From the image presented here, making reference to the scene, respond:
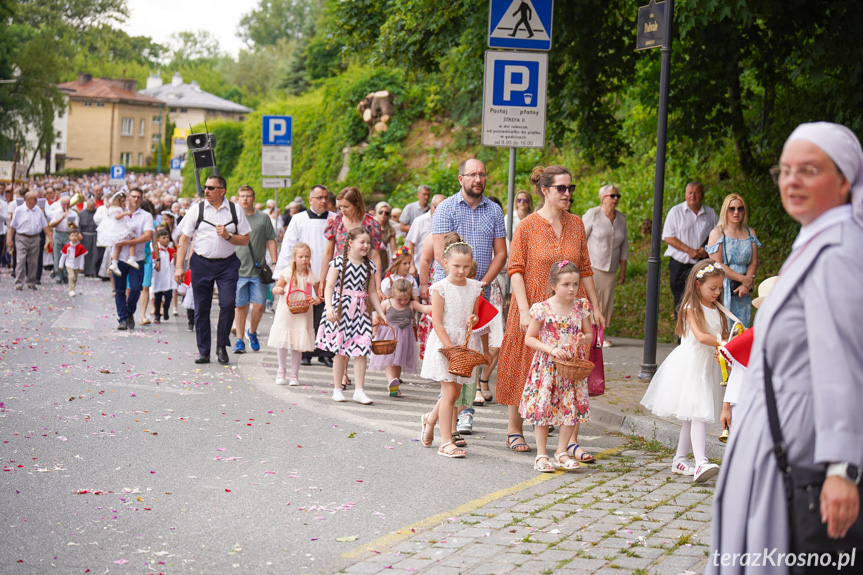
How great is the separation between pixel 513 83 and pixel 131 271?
756 cm

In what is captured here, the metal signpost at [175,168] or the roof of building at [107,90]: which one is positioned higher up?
the roof of building at [107,90]

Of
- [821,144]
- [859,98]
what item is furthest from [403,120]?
[821,144]

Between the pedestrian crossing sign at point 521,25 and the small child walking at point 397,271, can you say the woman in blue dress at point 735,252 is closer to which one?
the pedestrian crossing sign at point 521,25

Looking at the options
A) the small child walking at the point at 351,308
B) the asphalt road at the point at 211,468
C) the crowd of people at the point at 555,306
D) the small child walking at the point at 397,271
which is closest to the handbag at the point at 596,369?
the crowd of people at the point at 555,306

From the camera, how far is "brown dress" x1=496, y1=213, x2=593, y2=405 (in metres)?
7.50

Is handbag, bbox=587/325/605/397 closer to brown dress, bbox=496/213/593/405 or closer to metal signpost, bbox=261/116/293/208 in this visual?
brown dress, bbox=496/213/593/405

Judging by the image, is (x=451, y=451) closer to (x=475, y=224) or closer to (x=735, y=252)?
(x=475, y=224)

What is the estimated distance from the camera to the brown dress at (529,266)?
24.6 ft

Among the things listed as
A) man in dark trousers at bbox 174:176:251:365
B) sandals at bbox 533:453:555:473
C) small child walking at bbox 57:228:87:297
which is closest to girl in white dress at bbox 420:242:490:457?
sandals at bbox 533:453:555:473

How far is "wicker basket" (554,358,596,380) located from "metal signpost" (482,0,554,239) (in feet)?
11.1

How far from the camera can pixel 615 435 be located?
8.64 m

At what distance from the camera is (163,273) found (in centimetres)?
1652

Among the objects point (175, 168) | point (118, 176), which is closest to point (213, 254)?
point (118, 176)

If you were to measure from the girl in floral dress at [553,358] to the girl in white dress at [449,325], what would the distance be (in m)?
0.64
